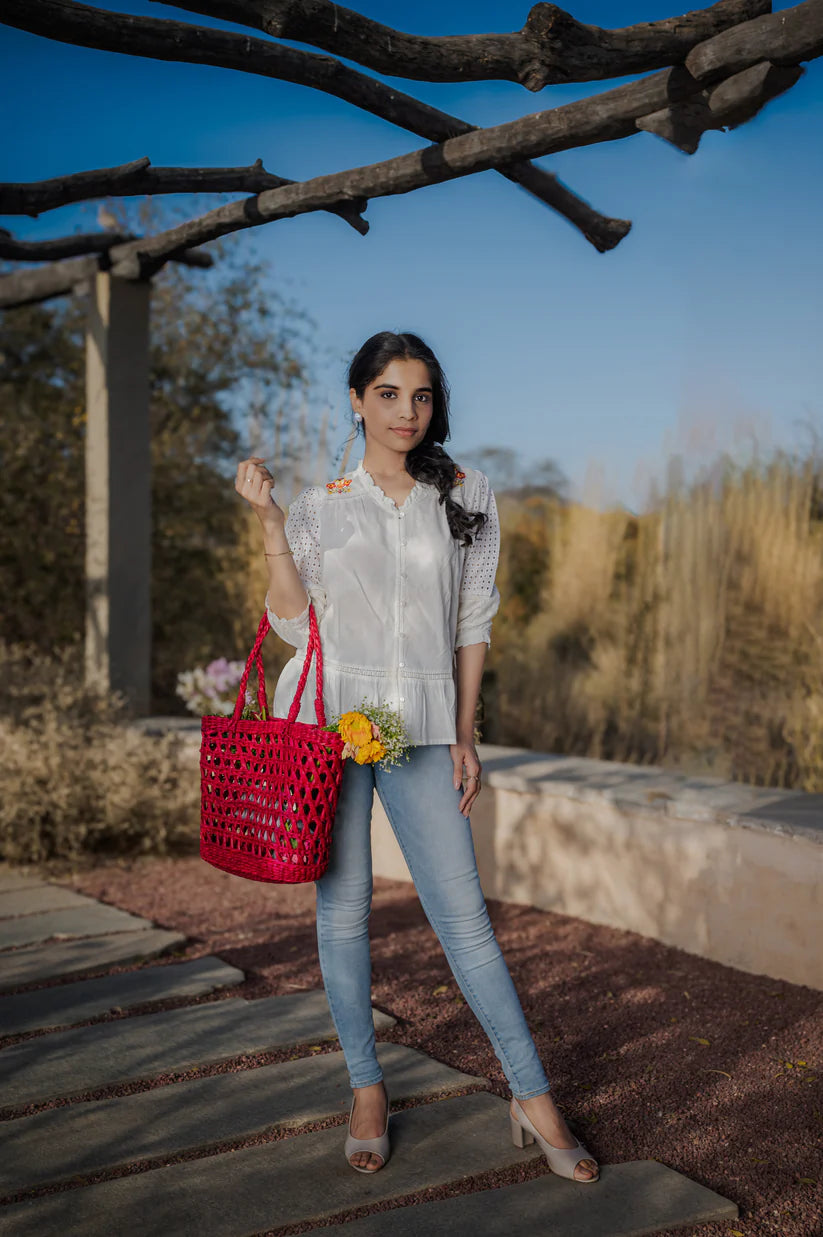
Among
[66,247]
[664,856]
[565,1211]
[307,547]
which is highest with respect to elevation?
[66,247]

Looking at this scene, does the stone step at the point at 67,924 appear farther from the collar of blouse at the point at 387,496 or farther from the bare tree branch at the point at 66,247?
the bare tree branch at the point at 66,247

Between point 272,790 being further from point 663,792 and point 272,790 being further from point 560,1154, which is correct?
point 663,792

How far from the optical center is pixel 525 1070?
194cm

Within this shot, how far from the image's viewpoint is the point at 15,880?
4.19 meters

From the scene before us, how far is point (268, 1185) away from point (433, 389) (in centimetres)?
142

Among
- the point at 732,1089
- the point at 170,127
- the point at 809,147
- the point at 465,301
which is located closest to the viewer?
the point at 732,1089

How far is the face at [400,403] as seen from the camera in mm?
2025

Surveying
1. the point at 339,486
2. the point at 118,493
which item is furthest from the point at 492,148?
the point at 118,493

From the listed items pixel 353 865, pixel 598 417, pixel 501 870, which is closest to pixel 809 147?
pixel 598 417

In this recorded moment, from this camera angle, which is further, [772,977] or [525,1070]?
[772,977]

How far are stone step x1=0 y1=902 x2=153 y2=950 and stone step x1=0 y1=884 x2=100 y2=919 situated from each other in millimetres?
39

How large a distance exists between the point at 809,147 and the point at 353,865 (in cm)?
510

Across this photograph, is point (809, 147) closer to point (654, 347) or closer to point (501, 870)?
point (654, 347)

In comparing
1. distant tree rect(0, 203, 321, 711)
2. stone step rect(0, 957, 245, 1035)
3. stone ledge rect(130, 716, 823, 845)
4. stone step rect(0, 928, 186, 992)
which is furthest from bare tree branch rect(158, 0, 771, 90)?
distant tree rect(0, 203, 321, 711)
